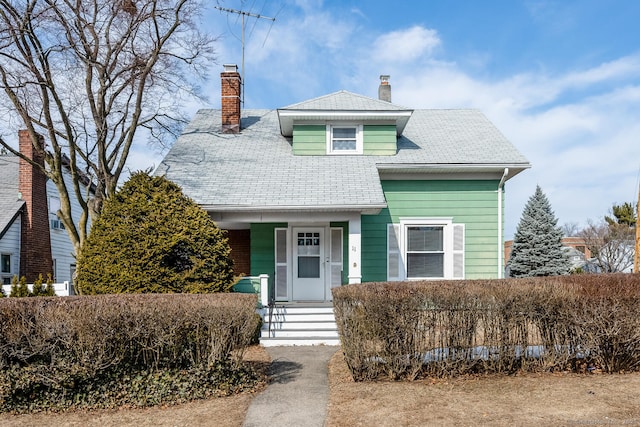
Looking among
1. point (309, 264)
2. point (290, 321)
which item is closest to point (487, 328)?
point (290, 321)

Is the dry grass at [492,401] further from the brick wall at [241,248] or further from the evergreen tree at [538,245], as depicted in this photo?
the evergreen tree at [538,245]

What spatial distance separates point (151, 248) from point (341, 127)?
656cm

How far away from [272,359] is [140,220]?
3.61 metres

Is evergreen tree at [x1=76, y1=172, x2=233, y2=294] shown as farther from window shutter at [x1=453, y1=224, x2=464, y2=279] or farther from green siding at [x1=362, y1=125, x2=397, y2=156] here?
window shutter at [x1=453, y1=224, x2=464, y2=279]

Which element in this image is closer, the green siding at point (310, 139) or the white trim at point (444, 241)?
the white trim at point (444, 241)

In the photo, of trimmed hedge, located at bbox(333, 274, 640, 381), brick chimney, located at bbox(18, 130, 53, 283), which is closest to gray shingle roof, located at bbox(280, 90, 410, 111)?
trimmed hedge, located at bbox(333, 274, 640, 381)

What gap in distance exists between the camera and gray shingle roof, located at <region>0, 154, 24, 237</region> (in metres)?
15.2

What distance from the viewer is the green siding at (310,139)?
1346 centimetres

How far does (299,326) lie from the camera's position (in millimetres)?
10398

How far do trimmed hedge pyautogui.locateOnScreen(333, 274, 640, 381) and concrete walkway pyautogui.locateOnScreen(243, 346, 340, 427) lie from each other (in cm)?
71

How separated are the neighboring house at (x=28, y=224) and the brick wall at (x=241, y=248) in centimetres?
656

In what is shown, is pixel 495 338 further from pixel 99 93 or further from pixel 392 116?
pixel 99 93

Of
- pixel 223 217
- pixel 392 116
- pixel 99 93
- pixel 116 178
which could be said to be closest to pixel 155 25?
pixel 99 93

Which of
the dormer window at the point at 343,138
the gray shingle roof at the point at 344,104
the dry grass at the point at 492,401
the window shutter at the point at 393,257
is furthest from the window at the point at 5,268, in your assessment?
the dry grass at the point at 492,401
